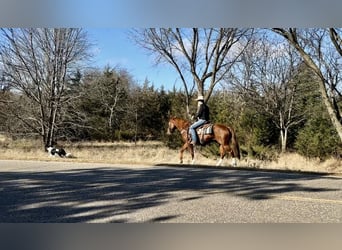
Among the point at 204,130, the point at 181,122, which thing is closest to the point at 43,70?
the point at 181,122

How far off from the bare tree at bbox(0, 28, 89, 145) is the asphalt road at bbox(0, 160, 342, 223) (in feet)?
4.07

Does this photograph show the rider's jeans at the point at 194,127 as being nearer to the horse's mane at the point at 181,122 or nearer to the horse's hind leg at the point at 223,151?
the horse's mane at the point at 181,122

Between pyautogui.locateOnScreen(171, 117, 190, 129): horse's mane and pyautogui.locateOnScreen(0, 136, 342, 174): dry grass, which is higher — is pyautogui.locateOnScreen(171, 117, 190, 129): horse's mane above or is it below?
above

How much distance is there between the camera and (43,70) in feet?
23.0

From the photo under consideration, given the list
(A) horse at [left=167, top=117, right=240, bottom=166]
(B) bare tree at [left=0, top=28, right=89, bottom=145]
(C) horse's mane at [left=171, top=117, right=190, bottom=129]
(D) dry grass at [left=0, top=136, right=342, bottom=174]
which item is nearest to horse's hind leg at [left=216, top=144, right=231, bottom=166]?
(A) horse at [left=167, top=117, right=240, bottom=166]

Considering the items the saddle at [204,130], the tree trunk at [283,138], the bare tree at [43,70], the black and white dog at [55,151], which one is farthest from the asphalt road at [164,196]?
the tree trunk at [283,138]

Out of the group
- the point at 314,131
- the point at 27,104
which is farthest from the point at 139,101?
the point at 314,131

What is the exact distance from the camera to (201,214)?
359cm

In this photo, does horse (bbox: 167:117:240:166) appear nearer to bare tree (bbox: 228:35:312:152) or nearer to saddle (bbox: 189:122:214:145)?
saddle (bbox: 189:122:214:145)

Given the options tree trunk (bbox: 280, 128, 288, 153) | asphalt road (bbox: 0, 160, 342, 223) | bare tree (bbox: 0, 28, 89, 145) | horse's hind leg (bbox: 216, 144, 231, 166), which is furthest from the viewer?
tree trunk (bbox: 280, 128, 288, 153)

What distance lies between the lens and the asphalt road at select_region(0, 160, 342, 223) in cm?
354

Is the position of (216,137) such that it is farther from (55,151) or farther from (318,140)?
(55,151)
